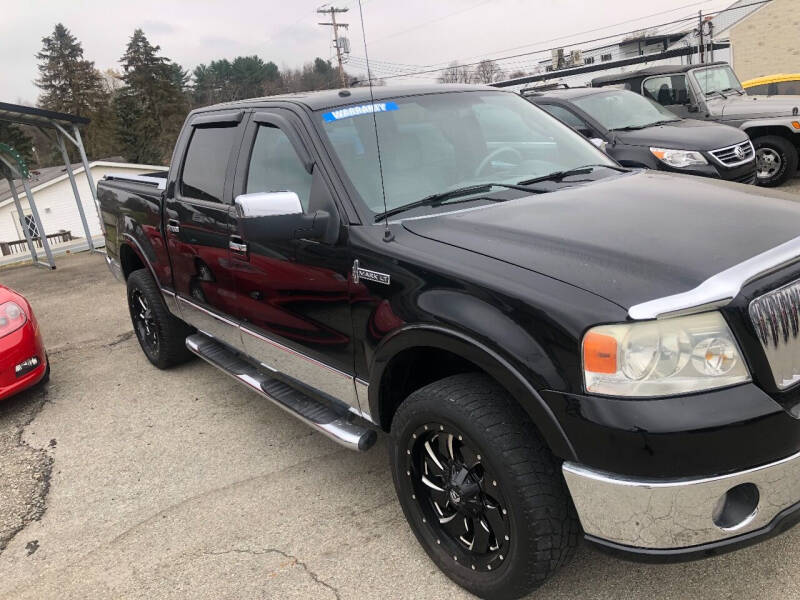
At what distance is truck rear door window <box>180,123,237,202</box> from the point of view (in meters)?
3.76

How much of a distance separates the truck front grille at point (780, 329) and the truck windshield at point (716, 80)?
33.4ft

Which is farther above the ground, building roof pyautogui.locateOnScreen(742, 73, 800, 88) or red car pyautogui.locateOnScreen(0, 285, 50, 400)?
building roof pyautogui.locateOnScreen(742, 73, 800, 88)

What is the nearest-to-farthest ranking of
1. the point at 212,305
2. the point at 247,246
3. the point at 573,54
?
the point at 247,246
the point at 212,305
the point at 573,54

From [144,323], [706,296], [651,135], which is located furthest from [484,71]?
[706,296]

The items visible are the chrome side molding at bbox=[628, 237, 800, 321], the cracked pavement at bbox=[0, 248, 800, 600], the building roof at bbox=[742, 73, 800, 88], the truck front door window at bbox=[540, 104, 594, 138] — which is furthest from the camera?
the building roof at bbox=[742, 73, 800, 88]

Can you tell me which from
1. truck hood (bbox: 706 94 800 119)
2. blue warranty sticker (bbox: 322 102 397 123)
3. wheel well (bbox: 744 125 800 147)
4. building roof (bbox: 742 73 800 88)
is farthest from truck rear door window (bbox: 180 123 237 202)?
building roof (bbox: 742 73 800 88)

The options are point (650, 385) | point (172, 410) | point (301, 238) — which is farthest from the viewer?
point (172, 410)

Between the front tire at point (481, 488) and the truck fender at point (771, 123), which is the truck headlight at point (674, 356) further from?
the truck fender at point (771, 123)

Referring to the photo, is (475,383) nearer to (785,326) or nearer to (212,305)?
(785,326)

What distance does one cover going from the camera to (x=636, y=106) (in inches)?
368

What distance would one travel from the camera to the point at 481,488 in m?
2.34

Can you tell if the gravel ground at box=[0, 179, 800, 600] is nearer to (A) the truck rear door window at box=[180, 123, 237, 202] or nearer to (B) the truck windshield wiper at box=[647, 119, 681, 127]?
(A) the truck rear door window at box=[180, 123, 237, 202]

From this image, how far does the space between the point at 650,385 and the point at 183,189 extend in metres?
3.29

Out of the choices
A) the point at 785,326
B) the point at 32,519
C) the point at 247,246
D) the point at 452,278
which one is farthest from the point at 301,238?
the point at 32,519
